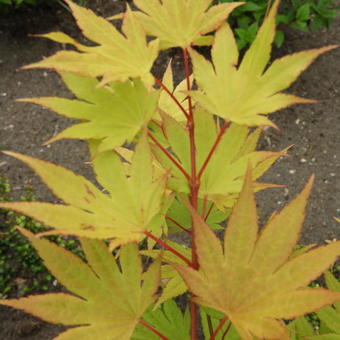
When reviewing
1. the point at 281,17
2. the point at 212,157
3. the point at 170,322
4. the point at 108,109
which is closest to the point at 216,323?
the point at 170,322

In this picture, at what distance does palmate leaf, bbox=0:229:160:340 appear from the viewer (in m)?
0.56

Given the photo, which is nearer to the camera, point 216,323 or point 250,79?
point 250,79

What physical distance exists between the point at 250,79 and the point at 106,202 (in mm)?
242

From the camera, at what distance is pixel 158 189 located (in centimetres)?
58

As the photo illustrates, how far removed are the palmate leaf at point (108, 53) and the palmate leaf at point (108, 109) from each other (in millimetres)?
26

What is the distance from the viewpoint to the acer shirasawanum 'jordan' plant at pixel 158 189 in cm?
53

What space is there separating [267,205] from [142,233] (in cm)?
182

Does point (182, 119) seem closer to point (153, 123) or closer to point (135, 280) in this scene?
point (153, 123)

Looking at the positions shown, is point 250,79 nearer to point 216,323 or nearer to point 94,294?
point 94,294

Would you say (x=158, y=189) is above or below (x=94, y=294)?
above

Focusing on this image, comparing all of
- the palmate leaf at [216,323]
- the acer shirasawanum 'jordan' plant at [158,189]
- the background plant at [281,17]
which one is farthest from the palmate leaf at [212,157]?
the background plant at [281,17]

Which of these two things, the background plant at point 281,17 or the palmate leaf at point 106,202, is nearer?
the palmate leaf at point 106,202

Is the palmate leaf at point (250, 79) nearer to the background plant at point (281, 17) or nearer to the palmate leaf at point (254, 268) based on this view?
the palmate leaf at point (254, 268)

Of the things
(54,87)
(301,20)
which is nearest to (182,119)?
(301,20)
